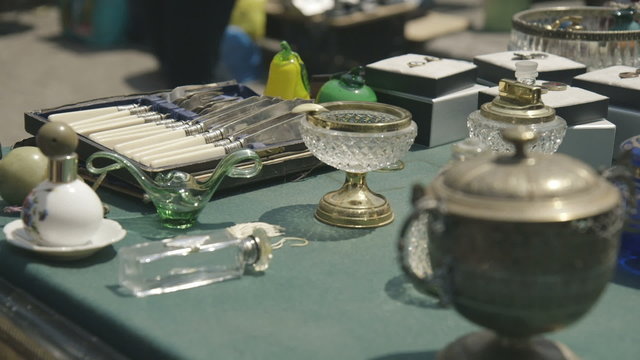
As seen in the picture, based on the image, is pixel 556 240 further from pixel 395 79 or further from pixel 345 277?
pixel 395 79

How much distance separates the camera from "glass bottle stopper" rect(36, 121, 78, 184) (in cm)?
125

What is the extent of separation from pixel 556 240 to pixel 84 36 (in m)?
5.34

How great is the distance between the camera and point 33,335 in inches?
49.3

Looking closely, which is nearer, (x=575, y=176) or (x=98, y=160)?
(x=575, y=176)

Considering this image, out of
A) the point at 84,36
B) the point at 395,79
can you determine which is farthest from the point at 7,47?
the point at 395,79

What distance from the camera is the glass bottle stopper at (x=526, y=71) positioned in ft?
5.66

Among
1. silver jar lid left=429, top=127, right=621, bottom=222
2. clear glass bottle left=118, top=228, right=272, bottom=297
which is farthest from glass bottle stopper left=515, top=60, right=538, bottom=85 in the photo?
silver jar lid left=429, top=127, right=621, bottom=222

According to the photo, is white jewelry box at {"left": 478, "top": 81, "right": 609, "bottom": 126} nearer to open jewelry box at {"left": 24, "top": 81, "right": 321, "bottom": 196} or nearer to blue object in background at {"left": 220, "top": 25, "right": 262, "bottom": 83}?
open jewelry box at {"left": 24, "top": 81, "right": 321, "bottom": 196}

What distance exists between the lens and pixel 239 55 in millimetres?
5027

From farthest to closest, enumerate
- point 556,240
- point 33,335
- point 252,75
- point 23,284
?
point 252,75 → point 23,284 → point 33,335 → point 556,240

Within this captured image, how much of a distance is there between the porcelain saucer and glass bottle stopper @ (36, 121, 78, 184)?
0.11m

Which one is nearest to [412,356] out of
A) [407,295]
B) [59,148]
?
[407,295]

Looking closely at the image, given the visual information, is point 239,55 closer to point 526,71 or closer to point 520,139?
point 526,71

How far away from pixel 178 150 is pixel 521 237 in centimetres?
88
